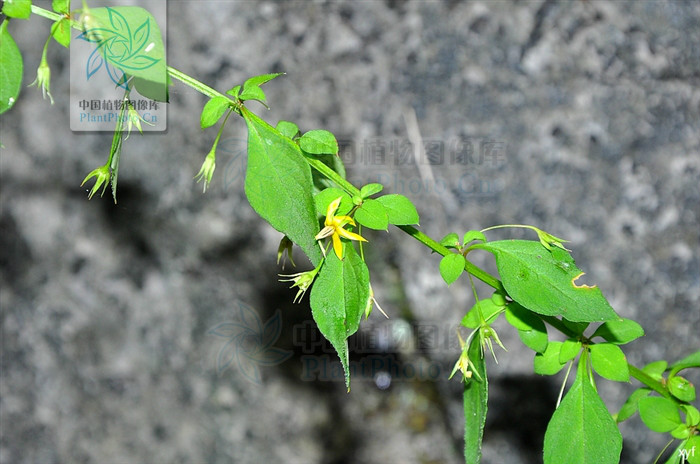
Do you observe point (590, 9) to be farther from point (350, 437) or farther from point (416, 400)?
point (350, 437)

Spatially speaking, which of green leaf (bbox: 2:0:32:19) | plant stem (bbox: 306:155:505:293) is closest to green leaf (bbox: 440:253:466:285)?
plant stem (bbox: 306:155:505:293)

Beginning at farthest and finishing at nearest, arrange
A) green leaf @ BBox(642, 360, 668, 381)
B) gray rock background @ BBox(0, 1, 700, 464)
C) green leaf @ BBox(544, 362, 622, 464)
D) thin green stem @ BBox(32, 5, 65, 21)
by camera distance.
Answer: gray rock background @ BBox(0, 1, 700, 464)
green leaf @ BBox(642, 360, 668, 381)
green leaf @ BBox(544, 362, 622, 464)
thin green stem @ BBox(32, 5, 65, 21)

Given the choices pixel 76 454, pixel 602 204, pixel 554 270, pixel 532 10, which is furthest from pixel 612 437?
pixel 76 454

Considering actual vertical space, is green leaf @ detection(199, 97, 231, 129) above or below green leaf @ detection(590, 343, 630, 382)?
above

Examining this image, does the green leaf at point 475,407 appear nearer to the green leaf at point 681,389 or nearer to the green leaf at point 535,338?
the green leaf at point 535,338

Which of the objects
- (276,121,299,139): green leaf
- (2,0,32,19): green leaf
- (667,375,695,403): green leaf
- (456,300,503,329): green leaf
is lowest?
(667,375,695,403): green leaf

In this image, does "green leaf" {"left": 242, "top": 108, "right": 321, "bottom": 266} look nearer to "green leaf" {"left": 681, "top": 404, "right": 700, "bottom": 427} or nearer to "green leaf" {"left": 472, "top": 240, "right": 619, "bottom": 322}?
"green leaf" {"left": 472, "top": 240, "right": 619, "bottom": 322}
